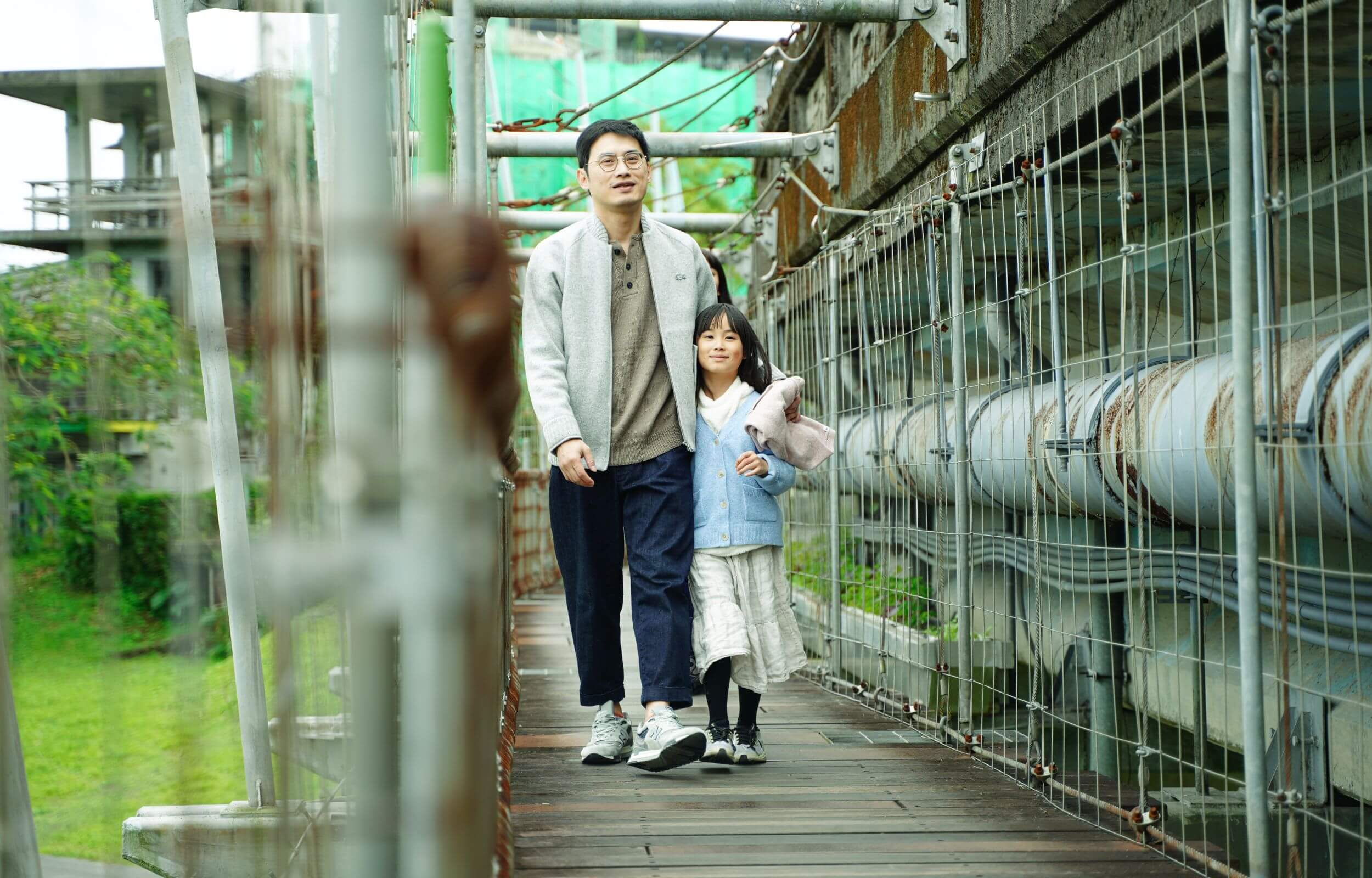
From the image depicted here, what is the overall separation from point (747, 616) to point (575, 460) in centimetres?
67

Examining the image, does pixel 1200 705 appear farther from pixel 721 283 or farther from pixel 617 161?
pixel 617 161

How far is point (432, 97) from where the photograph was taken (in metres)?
0.74

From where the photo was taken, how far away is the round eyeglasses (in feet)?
11.6

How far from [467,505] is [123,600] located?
125cm

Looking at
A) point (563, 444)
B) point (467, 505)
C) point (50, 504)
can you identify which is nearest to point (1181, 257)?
point (563, 444)

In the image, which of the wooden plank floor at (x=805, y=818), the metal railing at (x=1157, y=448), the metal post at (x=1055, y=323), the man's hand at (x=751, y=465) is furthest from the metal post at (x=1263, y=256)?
the man's hand at (x=751, y=465)

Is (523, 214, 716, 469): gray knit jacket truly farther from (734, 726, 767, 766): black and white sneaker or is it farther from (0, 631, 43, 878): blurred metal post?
(0, 631, 43, 878): blurred metal post

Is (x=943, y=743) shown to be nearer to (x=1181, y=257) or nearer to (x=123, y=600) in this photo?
(x=1181, y=257)

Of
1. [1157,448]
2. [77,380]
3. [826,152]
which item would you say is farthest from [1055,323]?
[826,152]

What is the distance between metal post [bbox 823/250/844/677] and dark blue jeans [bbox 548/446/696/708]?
1.86m

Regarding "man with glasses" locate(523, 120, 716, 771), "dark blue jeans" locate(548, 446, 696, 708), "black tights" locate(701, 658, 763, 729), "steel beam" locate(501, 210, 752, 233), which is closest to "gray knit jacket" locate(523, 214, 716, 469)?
"man with glasses" locate(523, 120, 716, 771)

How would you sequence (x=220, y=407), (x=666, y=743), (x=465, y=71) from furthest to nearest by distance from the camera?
(x=666, y=743), (x=220, y=407), (x=465, y=71)

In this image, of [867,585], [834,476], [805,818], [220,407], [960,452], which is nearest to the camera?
[220,407]

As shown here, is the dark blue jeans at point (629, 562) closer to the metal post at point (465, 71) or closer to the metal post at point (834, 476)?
the metal post at point (465, 71)
